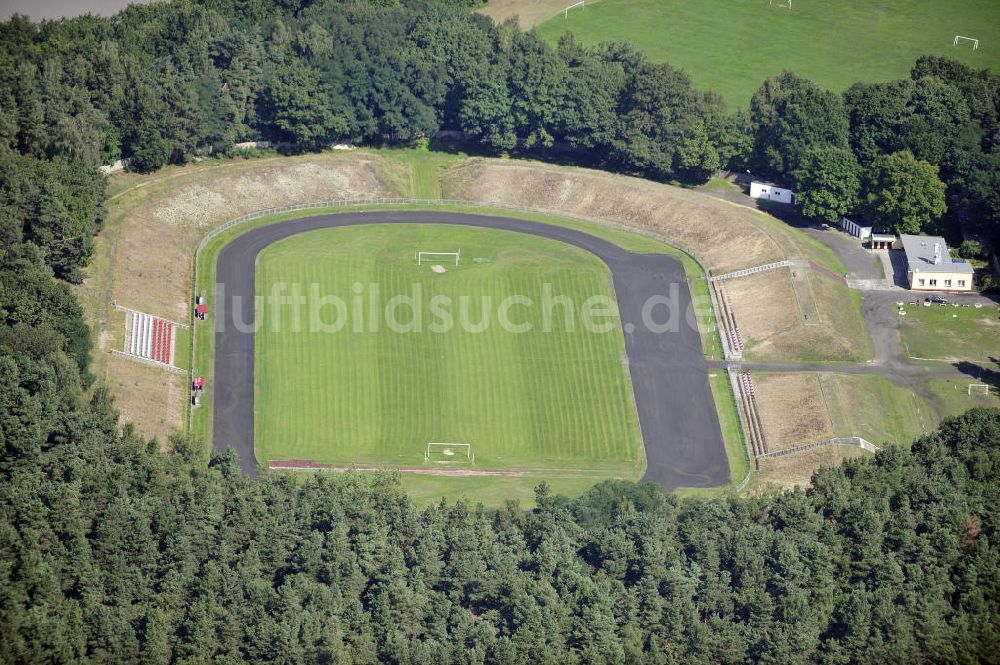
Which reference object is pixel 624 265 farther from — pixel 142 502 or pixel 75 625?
pixel 75 625

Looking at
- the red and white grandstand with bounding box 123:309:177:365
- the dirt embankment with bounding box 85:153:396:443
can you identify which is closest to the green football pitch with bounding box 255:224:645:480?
the dirt embankment with bounding box 85:153:396:443

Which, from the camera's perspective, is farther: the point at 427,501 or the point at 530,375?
the point at 530,375

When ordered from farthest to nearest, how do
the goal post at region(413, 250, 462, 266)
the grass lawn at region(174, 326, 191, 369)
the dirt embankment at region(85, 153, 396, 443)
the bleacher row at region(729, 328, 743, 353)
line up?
the goal post at region(413, 250, 462, 266) → the bleacher row at region(729, 328, 743, 353) → the grass lawn at region(174, 326, 191, 369) → the dirt embankment at region(85, 153, 396, 443)

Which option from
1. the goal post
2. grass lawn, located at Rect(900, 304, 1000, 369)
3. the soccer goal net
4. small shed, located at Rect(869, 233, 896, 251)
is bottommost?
the soccer goal net

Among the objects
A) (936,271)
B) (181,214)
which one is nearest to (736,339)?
(936,271)

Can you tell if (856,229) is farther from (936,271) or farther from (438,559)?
(438,559)

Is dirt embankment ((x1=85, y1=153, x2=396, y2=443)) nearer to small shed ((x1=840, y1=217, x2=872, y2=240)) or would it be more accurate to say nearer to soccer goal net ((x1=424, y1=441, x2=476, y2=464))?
soccer goal net ((x1=424, y1=441, x2=476, y2=464))

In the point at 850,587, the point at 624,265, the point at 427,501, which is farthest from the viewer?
the point at 624,265

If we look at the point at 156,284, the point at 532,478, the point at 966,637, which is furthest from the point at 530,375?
the point at 966,637

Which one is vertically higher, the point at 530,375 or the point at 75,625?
the point at 530,375
